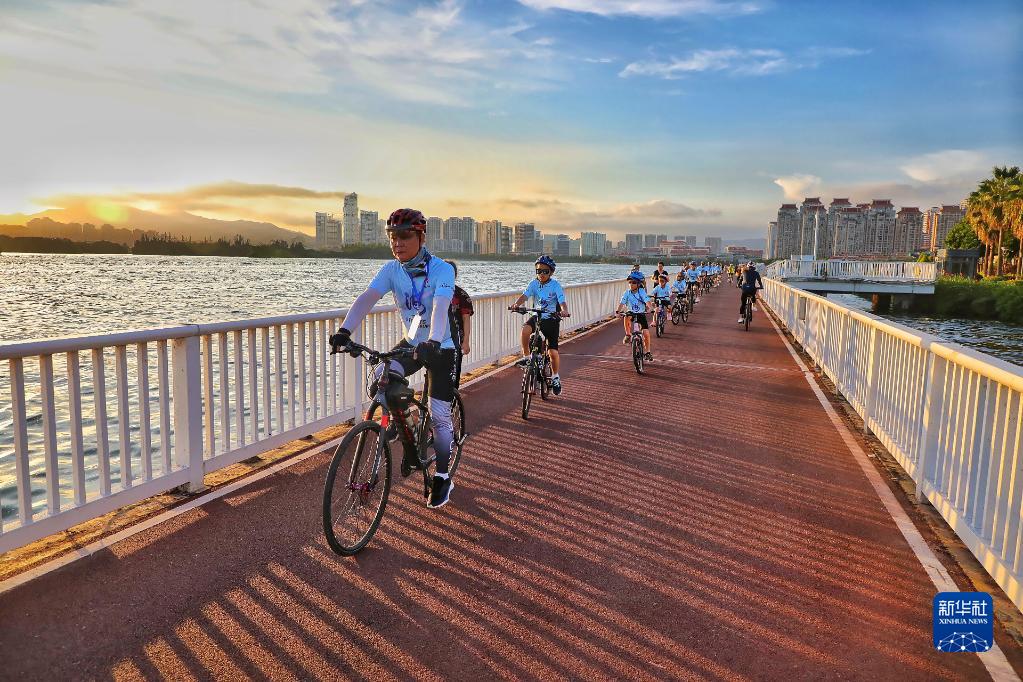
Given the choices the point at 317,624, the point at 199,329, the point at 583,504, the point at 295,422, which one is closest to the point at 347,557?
the point at 317,624

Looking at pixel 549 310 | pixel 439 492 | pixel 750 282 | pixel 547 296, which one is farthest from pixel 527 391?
pixel 750 282

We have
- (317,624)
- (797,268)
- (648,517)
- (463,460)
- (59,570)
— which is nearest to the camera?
(317,624)

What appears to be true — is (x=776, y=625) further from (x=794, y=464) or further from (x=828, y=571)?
(x=794, y=464)

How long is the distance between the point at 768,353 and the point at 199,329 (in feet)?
42.6

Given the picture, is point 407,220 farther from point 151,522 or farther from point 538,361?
point 538,361

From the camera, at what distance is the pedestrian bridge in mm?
53438

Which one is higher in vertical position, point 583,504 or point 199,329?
point 199,329

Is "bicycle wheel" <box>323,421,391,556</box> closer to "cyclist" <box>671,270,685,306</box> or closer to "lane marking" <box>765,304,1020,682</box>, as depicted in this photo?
"lane marking" <box>765,304,1020,682</box>

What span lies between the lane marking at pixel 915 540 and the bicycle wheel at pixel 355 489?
137 inches

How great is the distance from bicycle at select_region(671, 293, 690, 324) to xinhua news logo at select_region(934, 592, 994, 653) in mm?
19129

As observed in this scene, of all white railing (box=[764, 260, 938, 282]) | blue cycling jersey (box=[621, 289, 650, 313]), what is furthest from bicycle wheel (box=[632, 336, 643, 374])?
white railing (box=[764, 260, 938, 282])

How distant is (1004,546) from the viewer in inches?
157

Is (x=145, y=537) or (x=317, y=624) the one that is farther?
(x=145, y=537)

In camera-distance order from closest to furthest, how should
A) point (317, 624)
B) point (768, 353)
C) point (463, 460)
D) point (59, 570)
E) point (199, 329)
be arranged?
point (317, 624) → point (59, 570) → point (199, 329) → point (463, 460) → point (768, 353)
